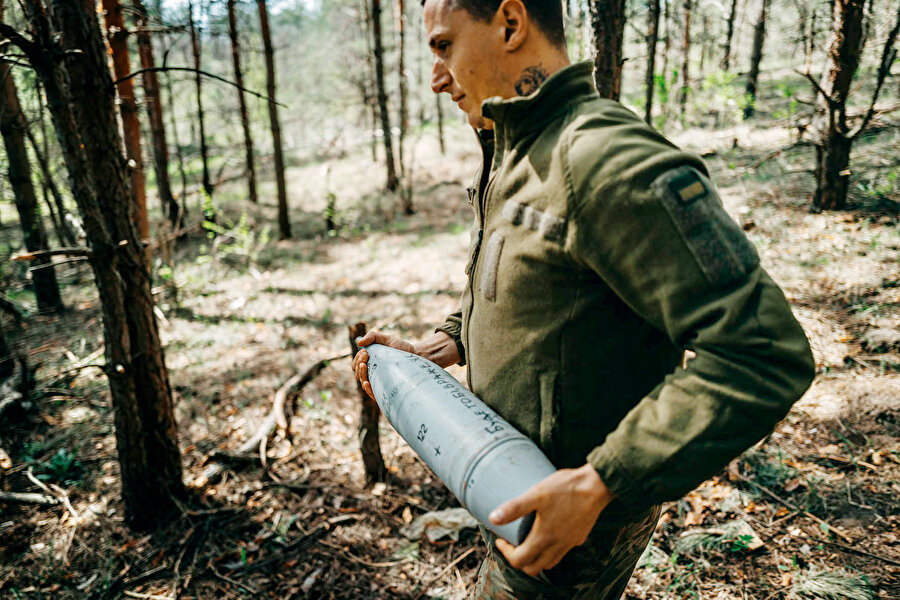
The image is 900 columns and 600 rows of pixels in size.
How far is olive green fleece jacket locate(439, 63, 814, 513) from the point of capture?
1.00 m

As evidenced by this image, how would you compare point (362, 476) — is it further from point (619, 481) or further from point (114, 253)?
point (619, 481)

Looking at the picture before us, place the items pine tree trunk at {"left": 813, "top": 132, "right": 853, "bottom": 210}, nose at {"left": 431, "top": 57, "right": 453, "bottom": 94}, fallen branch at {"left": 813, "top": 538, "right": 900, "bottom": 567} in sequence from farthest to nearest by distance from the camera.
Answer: pine tree trunk at {"left": 813, "top": 132, "right": 853, "bottom": 210} → fallen branch at {"left": 813, "top": 538, "right": 900, "bottom": 567} → nose at {"left": 431, "top": 57, "right": 453, "bottom": 94}

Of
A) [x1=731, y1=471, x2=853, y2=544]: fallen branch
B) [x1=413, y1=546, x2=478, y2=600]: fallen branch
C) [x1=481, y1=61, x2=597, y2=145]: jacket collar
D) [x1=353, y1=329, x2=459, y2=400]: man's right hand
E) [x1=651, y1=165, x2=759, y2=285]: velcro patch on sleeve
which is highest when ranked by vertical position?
[x1=481, y1=61, x2=597, y2=145]: jacket collar

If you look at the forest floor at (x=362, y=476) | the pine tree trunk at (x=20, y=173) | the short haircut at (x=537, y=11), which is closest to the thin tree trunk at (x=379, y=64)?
the forest floor at (x=362, y=476)

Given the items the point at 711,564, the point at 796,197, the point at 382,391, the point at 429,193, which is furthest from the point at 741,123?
the point at 382,391

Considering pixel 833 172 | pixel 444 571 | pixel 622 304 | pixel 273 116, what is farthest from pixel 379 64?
pixel 622 304

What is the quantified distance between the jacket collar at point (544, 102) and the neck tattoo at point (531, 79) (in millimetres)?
106

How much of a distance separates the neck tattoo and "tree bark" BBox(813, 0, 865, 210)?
7.55m

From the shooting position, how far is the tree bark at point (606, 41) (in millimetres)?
4824

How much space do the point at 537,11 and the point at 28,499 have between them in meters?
5.45

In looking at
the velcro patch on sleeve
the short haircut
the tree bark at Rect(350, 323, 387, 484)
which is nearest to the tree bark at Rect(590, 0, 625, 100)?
the tree bark at Rect(350, 323, 387, 484)

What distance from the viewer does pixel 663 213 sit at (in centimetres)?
104

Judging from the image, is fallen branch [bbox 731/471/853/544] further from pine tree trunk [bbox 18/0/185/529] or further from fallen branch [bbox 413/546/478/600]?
pine tree trunk [bbox 18/0/185/529]

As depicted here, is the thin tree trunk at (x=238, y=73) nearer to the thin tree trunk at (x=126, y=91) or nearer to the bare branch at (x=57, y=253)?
the thin tree trunk at (x=126, y=91)
